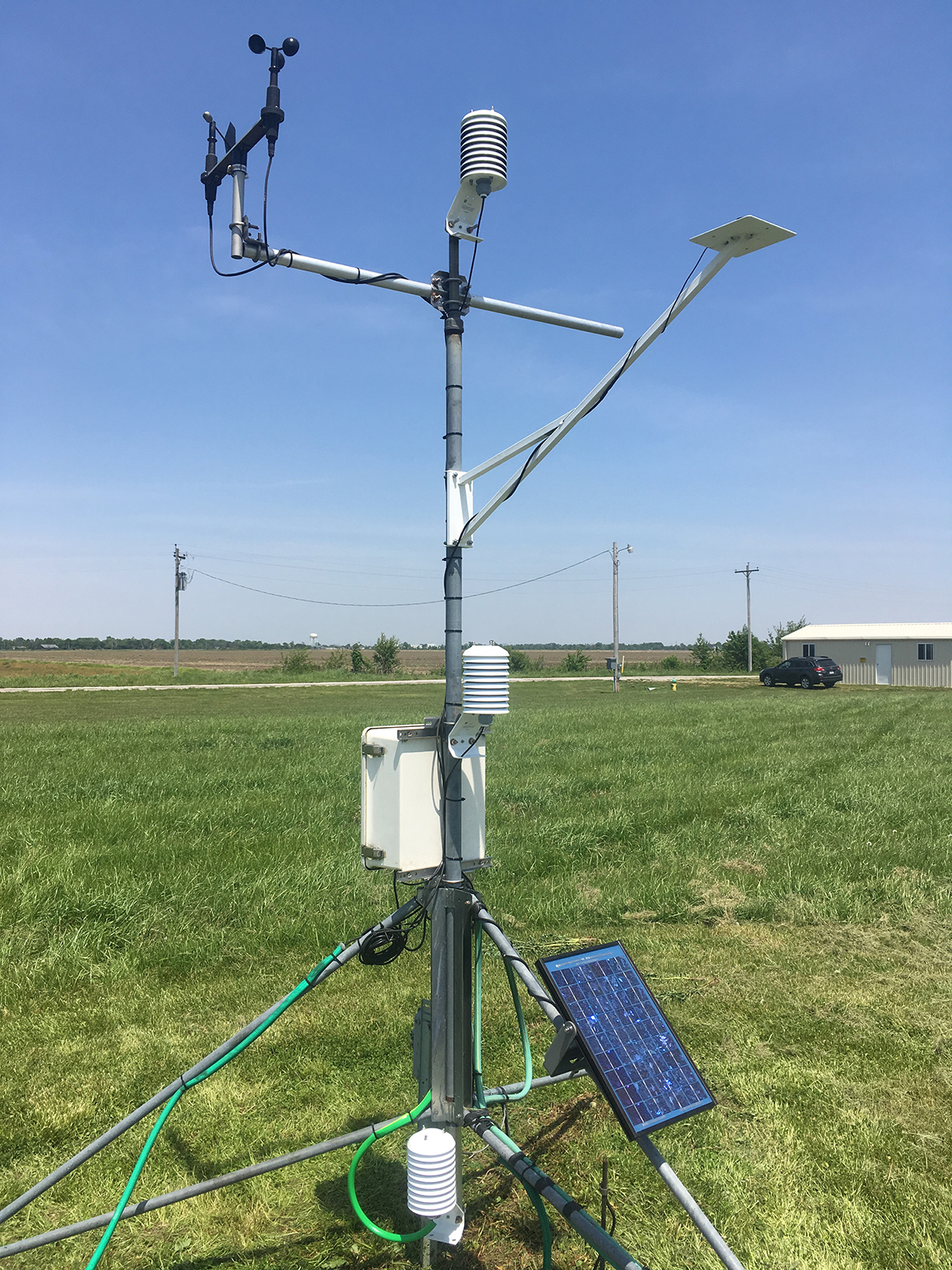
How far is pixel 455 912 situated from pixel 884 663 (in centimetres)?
4465

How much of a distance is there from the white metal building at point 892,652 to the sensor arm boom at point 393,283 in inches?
1680

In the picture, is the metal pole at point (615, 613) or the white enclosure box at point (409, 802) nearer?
the white enclosure box at point (409, 802)

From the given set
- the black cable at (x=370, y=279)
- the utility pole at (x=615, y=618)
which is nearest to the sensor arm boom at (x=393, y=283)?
the black cable at (x=370, y=279)

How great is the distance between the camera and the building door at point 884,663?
140 ft

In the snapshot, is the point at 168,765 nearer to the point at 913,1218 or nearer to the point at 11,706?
the point at 913,1218

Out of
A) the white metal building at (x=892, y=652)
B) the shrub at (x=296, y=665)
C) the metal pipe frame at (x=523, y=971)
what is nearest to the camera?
the metal pipe frame at (x=523, y=971)

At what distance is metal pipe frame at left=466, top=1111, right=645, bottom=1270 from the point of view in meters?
2.27

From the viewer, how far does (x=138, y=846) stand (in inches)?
298

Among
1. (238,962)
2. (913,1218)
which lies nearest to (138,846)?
(238,962)

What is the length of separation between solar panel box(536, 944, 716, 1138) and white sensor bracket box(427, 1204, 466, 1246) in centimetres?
73

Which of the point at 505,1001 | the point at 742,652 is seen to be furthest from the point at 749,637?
the point at 505,1001

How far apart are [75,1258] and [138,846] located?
485 centimetres

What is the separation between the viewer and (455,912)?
2881 mm

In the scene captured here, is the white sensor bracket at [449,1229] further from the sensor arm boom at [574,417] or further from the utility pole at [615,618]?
the utility pole at [615,618]
